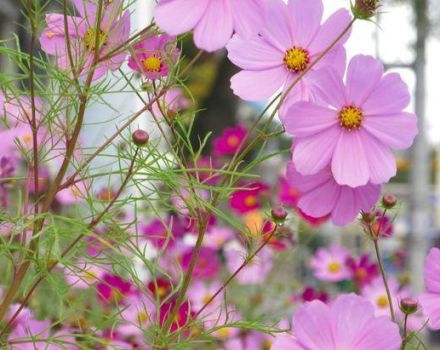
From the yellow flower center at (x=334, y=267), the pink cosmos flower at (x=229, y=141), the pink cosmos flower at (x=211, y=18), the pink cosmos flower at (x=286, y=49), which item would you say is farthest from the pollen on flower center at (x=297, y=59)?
the pink cosmos flower at (x=229, y=141)

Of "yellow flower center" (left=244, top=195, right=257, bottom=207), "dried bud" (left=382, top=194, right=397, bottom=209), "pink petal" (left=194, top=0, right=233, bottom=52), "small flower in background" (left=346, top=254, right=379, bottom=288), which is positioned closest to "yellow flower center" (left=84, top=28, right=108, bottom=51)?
"pink petal" (left=194, top=0, right=233, bottom=52)

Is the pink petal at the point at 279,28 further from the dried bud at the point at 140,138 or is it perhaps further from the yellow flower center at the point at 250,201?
the yellow flower center at the point at 250,201

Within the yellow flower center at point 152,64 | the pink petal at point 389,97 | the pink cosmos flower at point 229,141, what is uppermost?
the yellow flower center at point 152,64

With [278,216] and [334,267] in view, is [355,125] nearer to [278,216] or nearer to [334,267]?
[278,216]

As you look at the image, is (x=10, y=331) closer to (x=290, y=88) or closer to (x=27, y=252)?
(x=27, y=252)

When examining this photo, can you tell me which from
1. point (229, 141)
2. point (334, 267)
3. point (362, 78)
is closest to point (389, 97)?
point (362, 78)

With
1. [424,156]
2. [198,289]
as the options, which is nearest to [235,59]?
[198,289]

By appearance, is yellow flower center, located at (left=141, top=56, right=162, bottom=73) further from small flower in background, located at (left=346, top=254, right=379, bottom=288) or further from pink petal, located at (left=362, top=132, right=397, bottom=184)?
small flower in background, located at (left=346, top=254, right=379, bottom=288)
